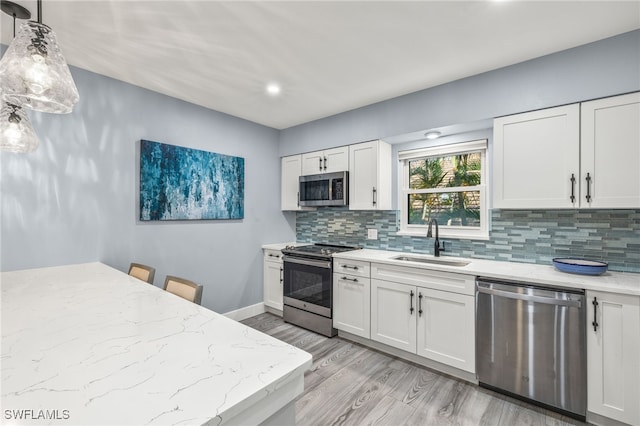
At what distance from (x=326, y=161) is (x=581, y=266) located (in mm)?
2542

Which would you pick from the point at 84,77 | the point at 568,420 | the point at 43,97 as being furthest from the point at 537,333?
the point at 84,77

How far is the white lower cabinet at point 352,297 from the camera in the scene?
284 cm

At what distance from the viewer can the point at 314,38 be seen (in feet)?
6.48

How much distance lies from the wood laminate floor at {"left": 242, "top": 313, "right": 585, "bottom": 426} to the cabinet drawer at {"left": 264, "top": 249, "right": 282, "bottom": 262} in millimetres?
1358

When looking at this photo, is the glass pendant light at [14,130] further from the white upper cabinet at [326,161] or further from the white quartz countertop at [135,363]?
the white upper cabinet at [326,161]

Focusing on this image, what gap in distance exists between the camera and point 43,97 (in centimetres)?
119

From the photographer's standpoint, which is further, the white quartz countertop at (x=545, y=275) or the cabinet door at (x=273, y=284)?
the cabinet door at (x=273, y=284)

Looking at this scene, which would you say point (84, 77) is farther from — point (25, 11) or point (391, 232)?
point (391, 232)

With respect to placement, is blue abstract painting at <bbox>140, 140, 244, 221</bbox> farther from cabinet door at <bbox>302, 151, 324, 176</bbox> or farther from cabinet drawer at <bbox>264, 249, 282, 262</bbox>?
cabinet door at <bbox>302, 151, 324, 176</bbox>

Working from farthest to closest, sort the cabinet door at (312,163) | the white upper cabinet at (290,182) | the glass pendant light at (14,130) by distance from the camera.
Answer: the white upper cabinet at (290,182), the cabinet door at (312,163), the glass pendant light at (14,130)

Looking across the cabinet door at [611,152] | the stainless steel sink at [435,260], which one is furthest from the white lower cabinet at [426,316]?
the cabinet door at [611,152]

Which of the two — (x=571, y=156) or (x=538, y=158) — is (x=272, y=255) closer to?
(x=538, y=158)

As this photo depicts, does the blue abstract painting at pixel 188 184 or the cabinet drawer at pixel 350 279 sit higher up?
the blue abstract painting at pixel 188 184

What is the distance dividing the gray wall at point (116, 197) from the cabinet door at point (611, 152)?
3252 millimetres
